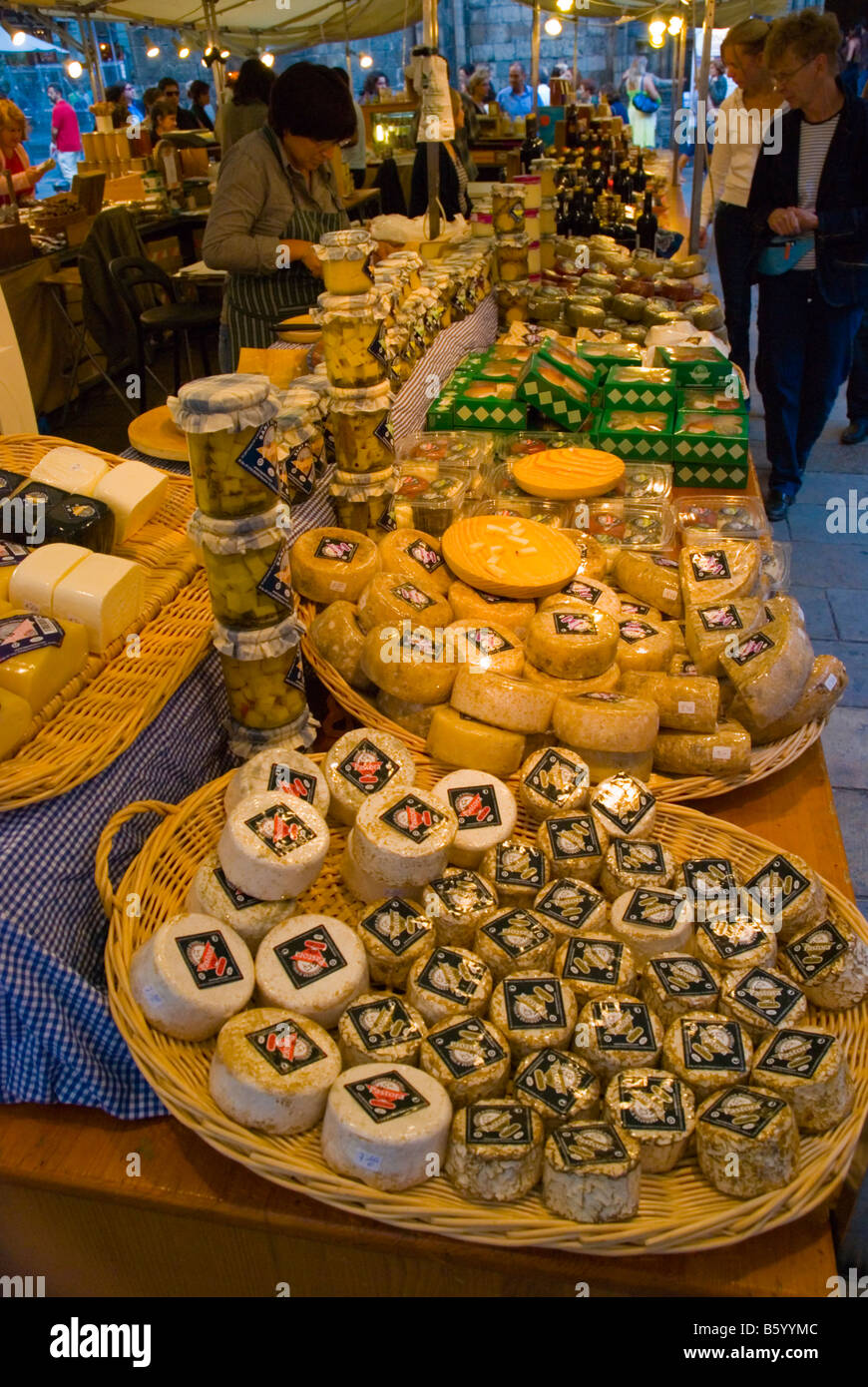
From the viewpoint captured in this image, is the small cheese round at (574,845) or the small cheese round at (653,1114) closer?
the small cheese round at (653,1114)

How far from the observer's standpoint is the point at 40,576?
5.72ft

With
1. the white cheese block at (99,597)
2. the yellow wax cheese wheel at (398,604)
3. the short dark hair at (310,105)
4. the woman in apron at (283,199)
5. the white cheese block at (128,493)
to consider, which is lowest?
the yellow wax cheese wheel at (398,604)

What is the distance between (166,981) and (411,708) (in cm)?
85

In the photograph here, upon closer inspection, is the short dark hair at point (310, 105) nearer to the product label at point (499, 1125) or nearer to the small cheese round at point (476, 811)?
the small cheese round at point (476, 811)

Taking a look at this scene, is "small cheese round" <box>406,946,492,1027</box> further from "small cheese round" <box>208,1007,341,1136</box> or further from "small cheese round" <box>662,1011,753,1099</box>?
"small cheese round" <box>662,1011,753,1099</box>

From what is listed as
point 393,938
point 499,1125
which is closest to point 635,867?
point 393,938

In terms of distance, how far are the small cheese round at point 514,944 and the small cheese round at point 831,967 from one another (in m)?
0.39

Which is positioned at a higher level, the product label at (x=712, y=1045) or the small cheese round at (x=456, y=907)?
the small cheese round at (x=456, y=907)

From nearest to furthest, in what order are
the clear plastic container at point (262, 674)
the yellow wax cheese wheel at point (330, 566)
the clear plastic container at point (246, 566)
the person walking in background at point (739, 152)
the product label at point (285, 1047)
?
the product label at point (285, 1047), the clear plastic container at point (246, 566), the clear plastic container at point (262, 674), the yellow wax cheese wheel at point (330, 566), the person walking in background at point (739, 152)

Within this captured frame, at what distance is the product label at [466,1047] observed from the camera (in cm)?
134

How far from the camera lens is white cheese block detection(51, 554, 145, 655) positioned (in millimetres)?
1718

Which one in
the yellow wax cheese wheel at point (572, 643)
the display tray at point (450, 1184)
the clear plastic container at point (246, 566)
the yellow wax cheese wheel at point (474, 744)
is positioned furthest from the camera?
the yellow wax cheese wheel at point (572, 643)

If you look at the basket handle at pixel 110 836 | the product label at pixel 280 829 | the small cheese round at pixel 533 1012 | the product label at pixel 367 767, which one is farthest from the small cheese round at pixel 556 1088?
the basket handle at pixel 110 836

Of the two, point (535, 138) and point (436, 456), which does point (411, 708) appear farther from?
point (535, 138)
